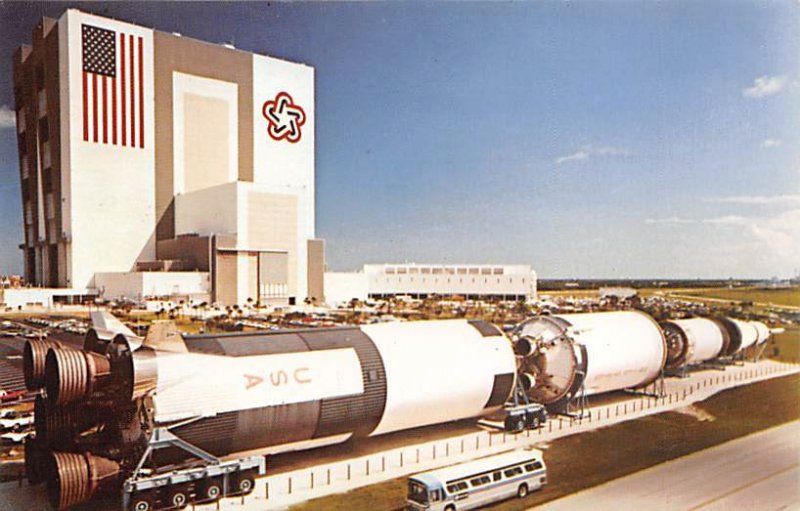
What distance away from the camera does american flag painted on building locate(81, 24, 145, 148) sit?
48.2m

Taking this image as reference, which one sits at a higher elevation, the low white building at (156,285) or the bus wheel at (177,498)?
the low white building at (156,285)

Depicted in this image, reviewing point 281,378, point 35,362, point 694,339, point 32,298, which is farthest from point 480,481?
point 32,298

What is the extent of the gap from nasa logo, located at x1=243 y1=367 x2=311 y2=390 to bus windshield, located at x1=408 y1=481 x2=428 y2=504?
12.9 ft

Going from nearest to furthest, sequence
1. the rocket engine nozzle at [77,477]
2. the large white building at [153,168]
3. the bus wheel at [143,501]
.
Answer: the rocket engine nozzle at [77,477] → the bus wheel at [143,501] → the large white building at [153,168]

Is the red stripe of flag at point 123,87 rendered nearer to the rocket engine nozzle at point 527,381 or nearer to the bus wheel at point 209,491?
the rocket engine nozzle at point 527,381

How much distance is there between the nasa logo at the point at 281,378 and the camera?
14461mm

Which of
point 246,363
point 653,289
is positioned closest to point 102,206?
point 246,363

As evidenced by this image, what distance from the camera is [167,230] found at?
5581 cm

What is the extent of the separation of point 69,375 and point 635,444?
1777 cm

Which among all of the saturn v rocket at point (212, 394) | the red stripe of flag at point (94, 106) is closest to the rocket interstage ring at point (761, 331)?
the saturn v rocket at point (212, 394)

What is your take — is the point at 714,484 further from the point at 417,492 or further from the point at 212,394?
the point at 212,394

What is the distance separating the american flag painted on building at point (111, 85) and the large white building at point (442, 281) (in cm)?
2525

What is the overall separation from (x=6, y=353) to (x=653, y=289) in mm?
28755

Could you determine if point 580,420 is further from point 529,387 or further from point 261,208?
point 261,208
